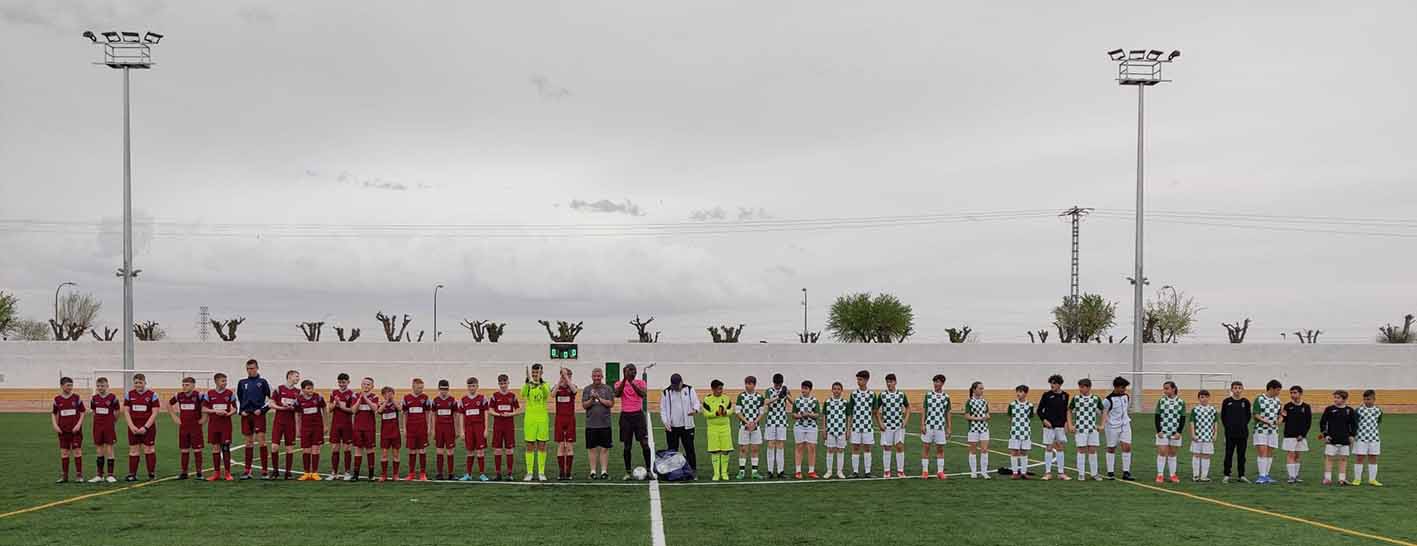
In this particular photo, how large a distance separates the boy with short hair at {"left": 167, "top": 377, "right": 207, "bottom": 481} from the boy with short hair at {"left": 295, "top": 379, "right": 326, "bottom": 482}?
1532mm

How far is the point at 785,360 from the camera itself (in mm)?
46969

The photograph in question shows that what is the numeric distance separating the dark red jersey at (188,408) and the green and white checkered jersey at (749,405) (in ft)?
26.8

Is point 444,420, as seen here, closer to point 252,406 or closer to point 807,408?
point 252,406

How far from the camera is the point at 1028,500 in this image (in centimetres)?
1406

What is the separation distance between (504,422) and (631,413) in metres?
1.93

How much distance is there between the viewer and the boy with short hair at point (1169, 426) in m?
16.1

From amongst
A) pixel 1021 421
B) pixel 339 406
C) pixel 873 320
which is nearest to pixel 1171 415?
pixel 1021 421

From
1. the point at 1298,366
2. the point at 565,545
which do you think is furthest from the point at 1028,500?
the point at 1298,366

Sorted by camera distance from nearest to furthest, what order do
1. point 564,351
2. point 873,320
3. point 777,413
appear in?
1. point 777,413
2. point 564,351
3. point 873,320

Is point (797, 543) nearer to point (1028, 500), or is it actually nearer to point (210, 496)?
point (1028, 500)

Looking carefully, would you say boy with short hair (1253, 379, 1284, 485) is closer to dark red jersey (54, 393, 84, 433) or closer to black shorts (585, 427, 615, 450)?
black shorts (585, 427, 615, 450)

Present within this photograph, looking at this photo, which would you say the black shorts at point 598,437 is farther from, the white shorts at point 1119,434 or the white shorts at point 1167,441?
the white shorts at point 1167,441

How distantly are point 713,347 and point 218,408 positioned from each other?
31566 millimetres

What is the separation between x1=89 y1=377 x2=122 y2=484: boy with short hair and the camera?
52.5ft
